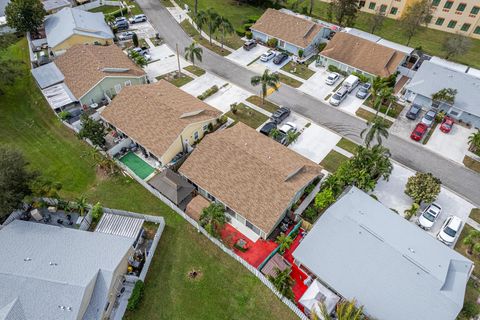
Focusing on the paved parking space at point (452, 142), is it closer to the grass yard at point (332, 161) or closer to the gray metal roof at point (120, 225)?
the grass yard at point (332, 161)

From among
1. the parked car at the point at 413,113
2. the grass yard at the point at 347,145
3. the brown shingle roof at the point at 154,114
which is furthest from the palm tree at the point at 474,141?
the brown shingle roof at the point at 154,114

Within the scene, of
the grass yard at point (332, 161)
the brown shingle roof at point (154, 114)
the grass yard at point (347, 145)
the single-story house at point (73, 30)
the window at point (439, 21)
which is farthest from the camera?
the window at point (439, 21)

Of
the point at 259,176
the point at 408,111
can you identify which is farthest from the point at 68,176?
the point at 408,111

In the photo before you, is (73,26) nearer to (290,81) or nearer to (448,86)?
(290,81)

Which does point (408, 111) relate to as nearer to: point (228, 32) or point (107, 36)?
point (228, 32)

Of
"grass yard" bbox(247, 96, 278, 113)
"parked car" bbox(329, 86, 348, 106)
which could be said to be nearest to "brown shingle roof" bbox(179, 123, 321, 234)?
"grass yard" bbox(247, 96, 278, 113)
